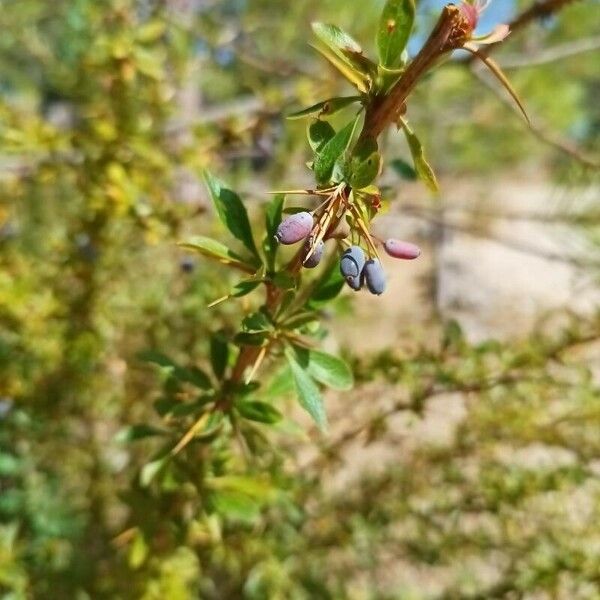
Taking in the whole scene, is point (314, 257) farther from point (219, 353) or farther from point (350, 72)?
point (219, 353)

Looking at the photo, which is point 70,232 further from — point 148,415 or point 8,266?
point 148,415

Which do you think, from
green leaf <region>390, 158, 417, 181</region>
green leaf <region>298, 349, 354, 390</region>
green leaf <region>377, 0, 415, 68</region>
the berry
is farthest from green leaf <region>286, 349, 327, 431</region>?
green leaf <region>390, 158, 417, 181</region>

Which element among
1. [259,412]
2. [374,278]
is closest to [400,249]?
[374,278]

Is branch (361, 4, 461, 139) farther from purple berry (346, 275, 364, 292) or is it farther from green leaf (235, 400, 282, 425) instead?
green leaf (235, 400, 282, 425)

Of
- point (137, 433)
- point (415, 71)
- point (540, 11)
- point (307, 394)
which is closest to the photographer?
point (415, 71)

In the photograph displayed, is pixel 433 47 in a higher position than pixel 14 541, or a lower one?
higher

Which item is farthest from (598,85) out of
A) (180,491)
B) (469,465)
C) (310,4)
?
(180,491)
